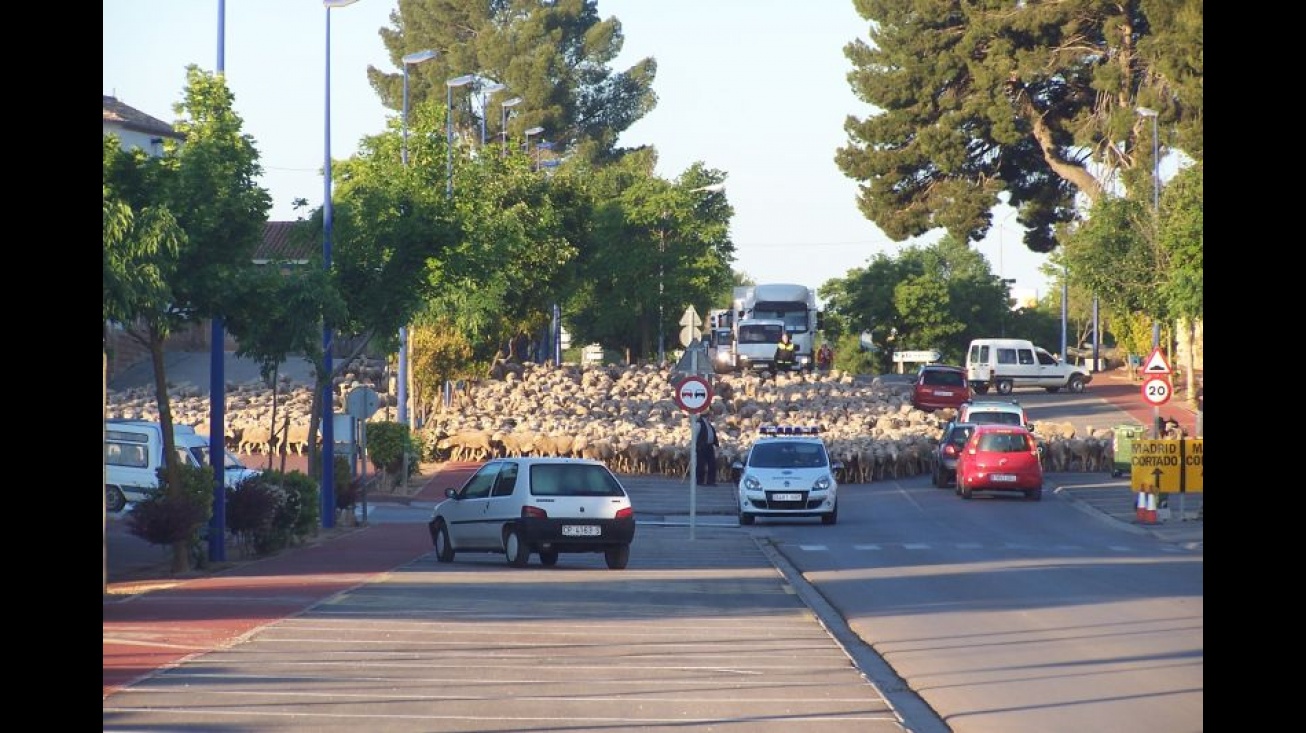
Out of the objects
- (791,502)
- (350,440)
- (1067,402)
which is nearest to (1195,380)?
(1067,402)

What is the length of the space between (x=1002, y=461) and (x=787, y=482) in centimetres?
710

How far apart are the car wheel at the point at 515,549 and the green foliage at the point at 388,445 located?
17789 mm

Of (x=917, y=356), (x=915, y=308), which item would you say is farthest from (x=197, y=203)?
(x=915, y=308)

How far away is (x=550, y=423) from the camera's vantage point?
52.0 m

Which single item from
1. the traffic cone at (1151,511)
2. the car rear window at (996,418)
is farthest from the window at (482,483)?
the car rear window at (996,418)

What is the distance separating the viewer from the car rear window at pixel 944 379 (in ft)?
197

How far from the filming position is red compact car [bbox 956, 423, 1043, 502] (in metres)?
39.3

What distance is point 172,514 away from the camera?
21719 millimetres

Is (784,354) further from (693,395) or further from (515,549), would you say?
(515,549)

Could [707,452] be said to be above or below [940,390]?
below

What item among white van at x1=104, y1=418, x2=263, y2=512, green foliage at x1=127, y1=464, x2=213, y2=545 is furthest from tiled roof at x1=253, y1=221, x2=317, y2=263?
white van at x1=104, y1=418, x2=263, y2=512

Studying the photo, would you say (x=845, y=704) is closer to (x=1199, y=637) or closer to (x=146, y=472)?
(x=1199, y=637)

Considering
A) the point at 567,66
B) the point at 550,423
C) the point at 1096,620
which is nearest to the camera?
the point at 1096,620
